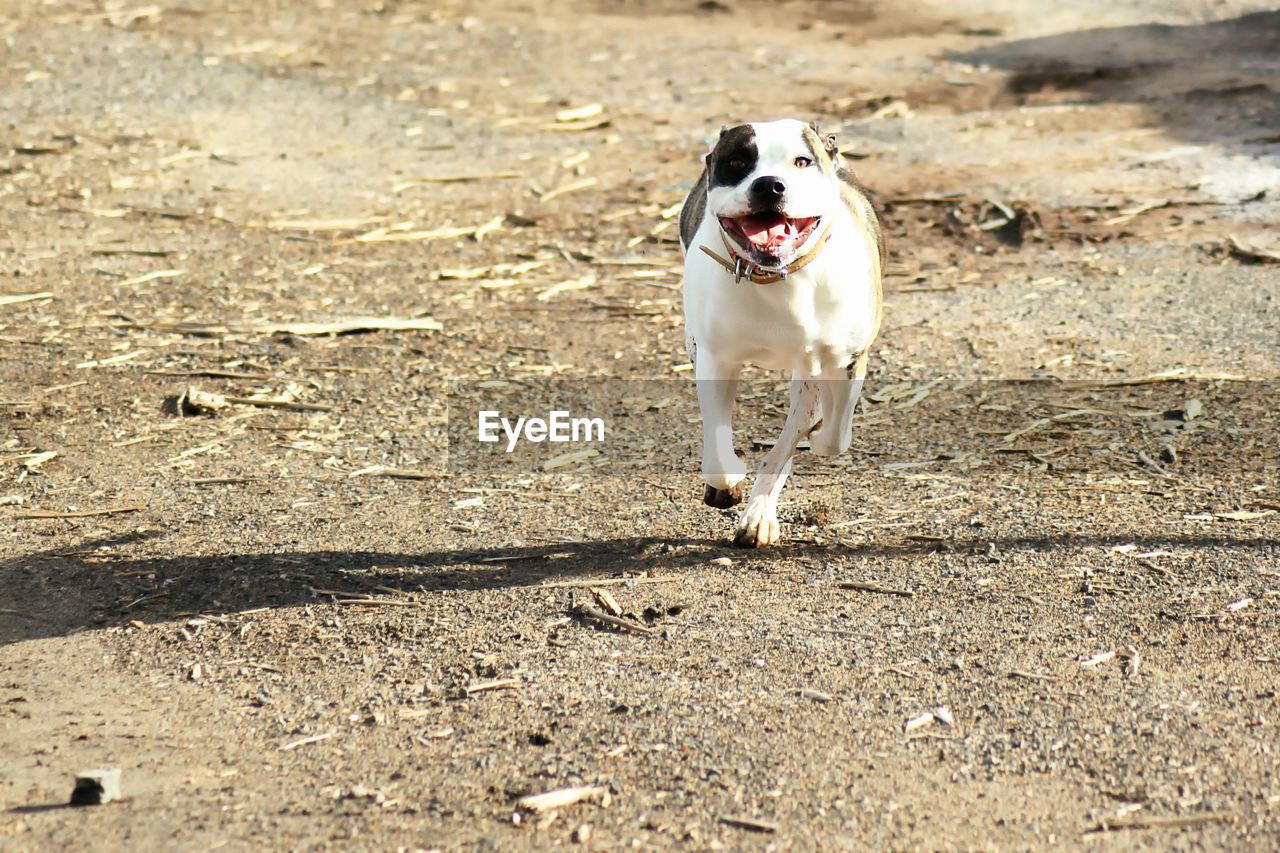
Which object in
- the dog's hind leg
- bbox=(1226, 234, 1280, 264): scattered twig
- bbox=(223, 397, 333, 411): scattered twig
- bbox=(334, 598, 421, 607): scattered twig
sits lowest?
bbox=(223, 397, 333, 411): scattered twig

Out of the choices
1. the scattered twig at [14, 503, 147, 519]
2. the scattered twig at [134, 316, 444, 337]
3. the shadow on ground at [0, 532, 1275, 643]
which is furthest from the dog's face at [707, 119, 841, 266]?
the scattered twig at [134, 316, 444, 337]

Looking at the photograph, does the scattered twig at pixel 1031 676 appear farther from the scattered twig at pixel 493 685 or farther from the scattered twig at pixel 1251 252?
the scattered twig at pixel 1251 252

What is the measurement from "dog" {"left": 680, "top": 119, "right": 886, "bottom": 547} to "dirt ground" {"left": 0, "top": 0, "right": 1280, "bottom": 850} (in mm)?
454

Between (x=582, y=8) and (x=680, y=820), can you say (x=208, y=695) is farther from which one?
(x=582, y=8)

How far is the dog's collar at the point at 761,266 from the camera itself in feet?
16.0

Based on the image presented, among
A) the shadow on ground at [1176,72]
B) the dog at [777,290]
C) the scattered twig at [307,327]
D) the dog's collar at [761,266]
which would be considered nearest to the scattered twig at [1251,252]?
the shadow on ground at [1176,72]

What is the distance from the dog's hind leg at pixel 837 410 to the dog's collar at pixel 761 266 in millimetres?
697

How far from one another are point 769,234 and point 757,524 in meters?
1.44

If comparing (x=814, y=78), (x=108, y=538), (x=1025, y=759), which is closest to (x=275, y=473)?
(x=108, y=538)

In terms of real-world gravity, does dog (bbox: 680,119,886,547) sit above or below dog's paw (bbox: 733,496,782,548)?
above

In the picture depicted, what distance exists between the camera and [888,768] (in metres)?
4.11

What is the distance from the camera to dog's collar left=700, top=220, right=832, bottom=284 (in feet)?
16.0

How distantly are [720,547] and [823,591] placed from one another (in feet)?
1.99

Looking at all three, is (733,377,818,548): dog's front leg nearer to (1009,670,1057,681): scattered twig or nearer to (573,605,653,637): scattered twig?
(573,605,653,637): scattered twig
